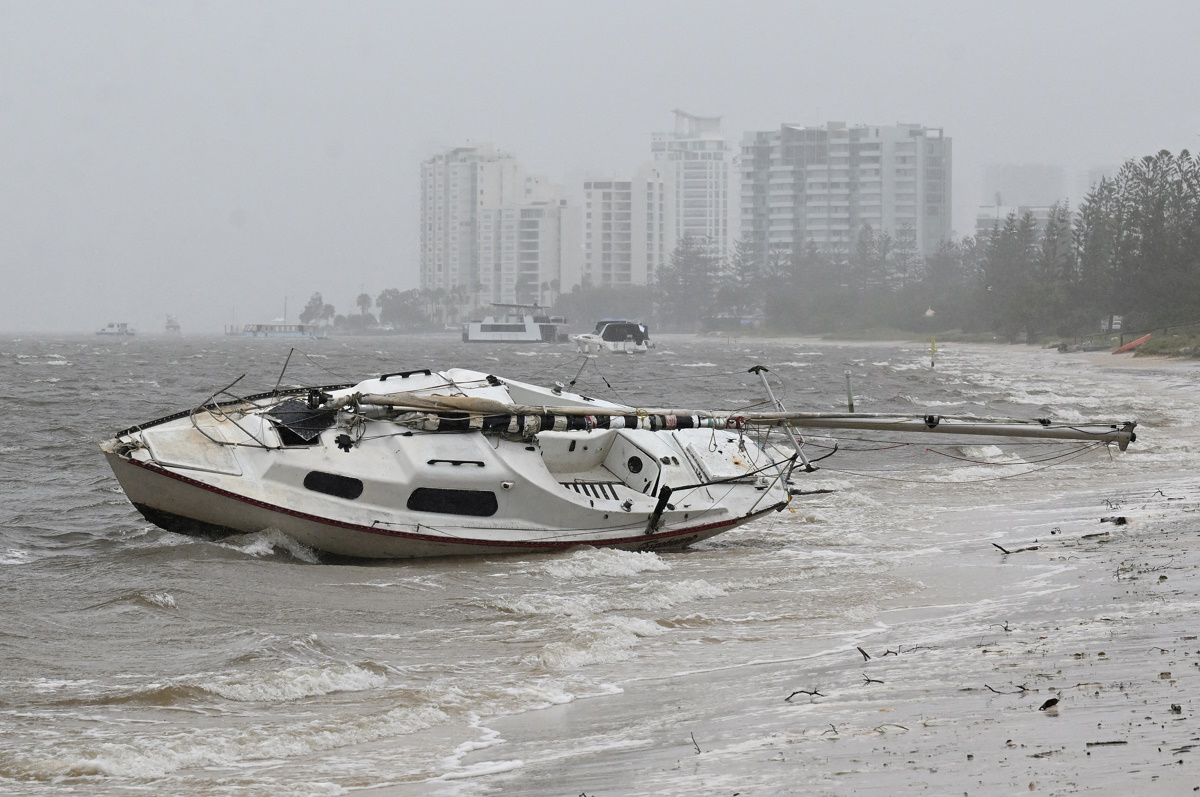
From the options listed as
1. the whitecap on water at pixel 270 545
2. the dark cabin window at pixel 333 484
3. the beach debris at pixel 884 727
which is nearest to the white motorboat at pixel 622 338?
the whitecap on water at pixel 270 545

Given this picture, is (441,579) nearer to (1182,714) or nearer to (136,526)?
(136,526)

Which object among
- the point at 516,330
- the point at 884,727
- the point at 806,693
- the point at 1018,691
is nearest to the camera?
the point at 884,727

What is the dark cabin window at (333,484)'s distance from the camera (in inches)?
660

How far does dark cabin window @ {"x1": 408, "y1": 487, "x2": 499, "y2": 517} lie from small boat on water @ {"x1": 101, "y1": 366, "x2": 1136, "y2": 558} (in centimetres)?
2

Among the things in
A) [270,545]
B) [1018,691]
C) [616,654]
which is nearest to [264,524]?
[270,545]

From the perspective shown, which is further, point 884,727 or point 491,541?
point 491,541

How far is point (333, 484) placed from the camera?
16828 millimetres

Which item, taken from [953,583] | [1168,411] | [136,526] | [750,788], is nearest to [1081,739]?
[750,788]

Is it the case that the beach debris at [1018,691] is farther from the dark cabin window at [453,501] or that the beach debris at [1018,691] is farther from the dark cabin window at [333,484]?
the dark cabin window at [333,484]

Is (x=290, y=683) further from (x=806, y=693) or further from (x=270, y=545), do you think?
(x=270, y=545)

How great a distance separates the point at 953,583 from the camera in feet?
49.5

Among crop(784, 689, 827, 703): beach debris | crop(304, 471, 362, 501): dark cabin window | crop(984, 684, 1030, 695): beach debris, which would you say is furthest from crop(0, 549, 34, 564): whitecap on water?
crop(984, 684, 1030, 695): beach debris

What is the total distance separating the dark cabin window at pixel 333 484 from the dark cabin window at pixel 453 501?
2.51 ft

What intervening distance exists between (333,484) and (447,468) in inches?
62.0
